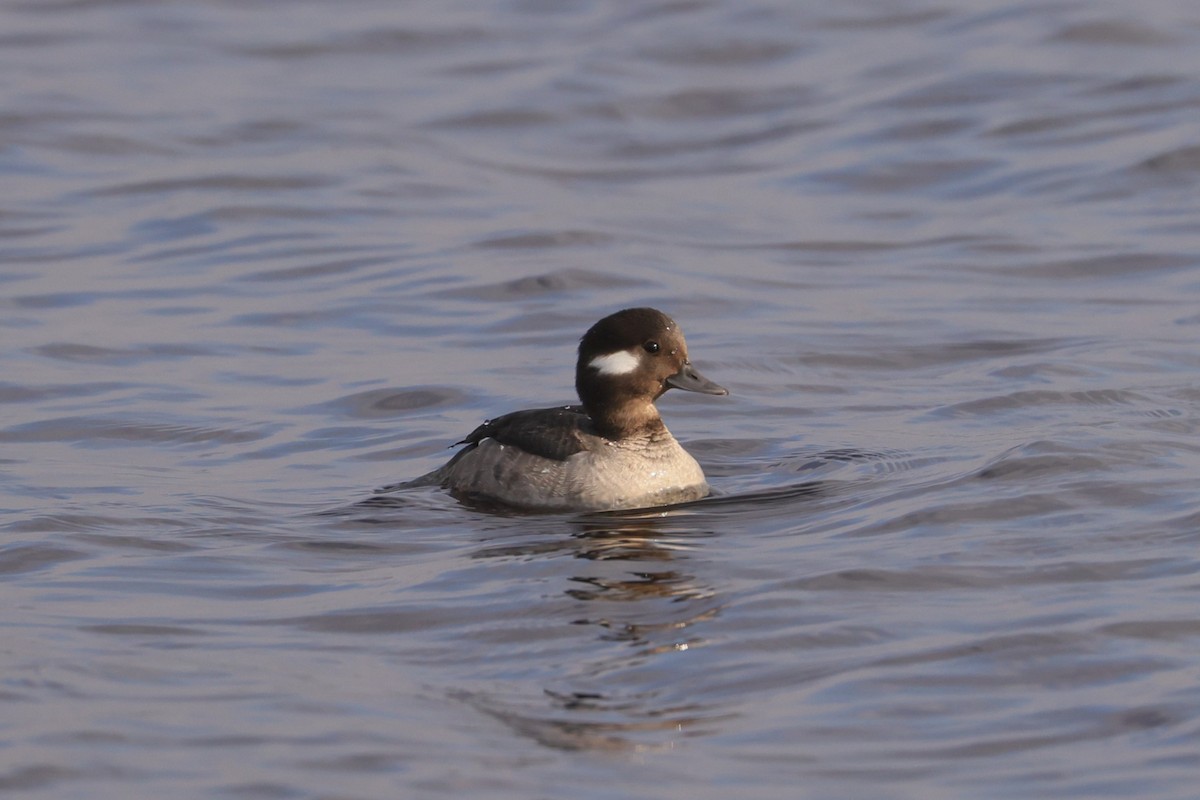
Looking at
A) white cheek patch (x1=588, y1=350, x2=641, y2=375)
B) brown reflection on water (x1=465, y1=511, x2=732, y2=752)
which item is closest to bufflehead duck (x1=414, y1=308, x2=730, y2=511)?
white cheek patch (x1=588, y1=350, x2=641, y2=375)

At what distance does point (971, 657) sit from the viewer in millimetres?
7523

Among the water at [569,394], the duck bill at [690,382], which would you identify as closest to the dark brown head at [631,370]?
the duck bill at [690,382]

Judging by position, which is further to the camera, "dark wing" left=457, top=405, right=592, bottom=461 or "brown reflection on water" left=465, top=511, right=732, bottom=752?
"dark wing" left=457, top=405, right=592, bottom=461

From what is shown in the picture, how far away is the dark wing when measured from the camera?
1061cm

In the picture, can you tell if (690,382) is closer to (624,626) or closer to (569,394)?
(569,394)

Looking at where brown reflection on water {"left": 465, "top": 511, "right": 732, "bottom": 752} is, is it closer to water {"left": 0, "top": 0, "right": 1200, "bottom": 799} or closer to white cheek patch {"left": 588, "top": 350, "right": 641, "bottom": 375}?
water {"left": 0, "top": 0, "right": 1200, "bottom": 799}

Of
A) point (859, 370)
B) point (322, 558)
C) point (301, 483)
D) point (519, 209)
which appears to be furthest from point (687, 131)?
point (322, 558)

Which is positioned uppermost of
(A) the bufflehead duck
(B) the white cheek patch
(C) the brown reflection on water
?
(B) the white cheek patch

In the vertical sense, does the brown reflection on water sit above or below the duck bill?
below

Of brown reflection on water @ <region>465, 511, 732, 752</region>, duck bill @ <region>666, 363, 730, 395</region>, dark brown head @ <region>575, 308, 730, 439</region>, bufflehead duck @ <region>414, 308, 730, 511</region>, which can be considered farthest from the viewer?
duck bill @ <region>666, 363, 730, 395</region>

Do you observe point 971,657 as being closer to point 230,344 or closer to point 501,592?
point 501,592

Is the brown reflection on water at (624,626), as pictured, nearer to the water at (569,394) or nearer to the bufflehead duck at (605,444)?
the water at (569,394)

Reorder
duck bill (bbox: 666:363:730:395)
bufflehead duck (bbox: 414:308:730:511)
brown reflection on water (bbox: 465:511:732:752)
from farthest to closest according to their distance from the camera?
duck bill (bbox: 666:363:730:395) → bufflehead duck (bbox: 414:308:730:511) → brown reflection on water (bbox: 465:511:732:752)

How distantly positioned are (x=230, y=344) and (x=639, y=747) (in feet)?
27.8
